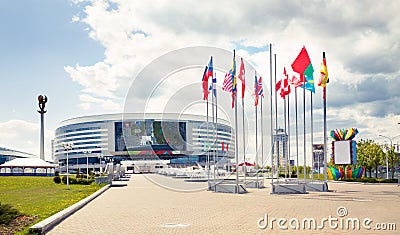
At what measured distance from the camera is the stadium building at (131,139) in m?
140

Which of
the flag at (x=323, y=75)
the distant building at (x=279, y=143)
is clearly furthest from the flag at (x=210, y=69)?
the distant building at (x=279, y=143)

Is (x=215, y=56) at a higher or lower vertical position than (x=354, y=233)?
higher

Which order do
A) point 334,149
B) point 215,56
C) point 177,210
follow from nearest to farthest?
1. point 177,210
2. point 215,56
3. point 334,149

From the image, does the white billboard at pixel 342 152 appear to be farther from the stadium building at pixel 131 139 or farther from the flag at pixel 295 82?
the stadium building at pixel 131 139

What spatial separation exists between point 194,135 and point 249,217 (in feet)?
449

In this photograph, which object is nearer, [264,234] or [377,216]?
[264,234]

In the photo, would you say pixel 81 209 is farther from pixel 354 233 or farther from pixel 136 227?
pixel 354 233

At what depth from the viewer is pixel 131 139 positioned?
14162cm

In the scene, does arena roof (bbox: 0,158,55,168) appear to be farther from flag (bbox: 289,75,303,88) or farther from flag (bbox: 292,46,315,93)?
flag (bbox: 292,46,315,93)

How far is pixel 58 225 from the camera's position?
1361 centimetres

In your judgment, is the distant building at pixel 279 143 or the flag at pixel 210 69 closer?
the flag at pixel 210 69

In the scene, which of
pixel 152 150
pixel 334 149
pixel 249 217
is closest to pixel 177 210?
pixel 249 217

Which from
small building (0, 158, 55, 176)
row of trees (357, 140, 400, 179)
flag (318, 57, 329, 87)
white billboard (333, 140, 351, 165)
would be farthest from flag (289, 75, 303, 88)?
small building (0, 158, 55, 176)

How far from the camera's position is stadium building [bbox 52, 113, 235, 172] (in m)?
140
